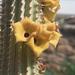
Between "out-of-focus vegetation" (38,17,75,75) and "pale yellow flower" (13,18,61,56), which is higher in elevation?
"pale yellow flower" (13,18,61,56)

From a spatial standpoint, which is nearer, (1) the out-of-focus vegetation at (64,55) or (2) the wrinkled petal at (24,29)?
(2) the wrinkled petal at (24,29)

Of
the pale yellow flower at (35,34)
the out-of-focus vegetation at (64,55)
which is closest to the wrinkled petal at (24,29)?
the pale yellow flower at (35,34)

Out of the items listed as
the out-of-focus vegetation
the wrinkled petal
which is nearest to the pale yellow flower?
the wrinkled petal

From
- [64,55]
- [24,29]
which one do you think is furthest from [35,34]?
[64,55]

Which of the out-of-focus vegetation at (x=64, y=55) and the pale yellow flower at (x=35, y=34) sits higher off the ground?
the pale yellow flower at (x=35, y=34)

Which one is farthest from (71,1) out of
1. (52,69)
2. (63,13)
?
(52,69)

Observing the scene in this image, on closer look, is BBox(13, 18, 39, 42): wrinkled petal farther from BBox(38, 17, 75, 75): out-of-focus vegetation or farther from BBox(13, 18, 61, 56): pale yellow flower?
BBox(38, 17, 75, 75): out-of-focus vegetation

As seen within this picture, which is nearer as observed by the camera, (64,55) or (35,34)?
(35,34)

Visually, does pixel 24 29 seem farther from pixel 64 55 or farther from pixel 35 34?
pixel 64 55

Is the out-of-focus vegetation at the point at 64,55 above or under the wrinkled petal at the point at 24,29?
under

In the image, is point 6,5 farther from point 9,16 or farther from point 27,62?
point 27,62

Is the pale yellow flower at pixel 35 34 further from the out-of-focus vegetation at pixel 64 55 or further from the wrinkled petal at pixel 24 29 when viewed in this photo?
the out-of-focus vegetation at pixel 64 55
